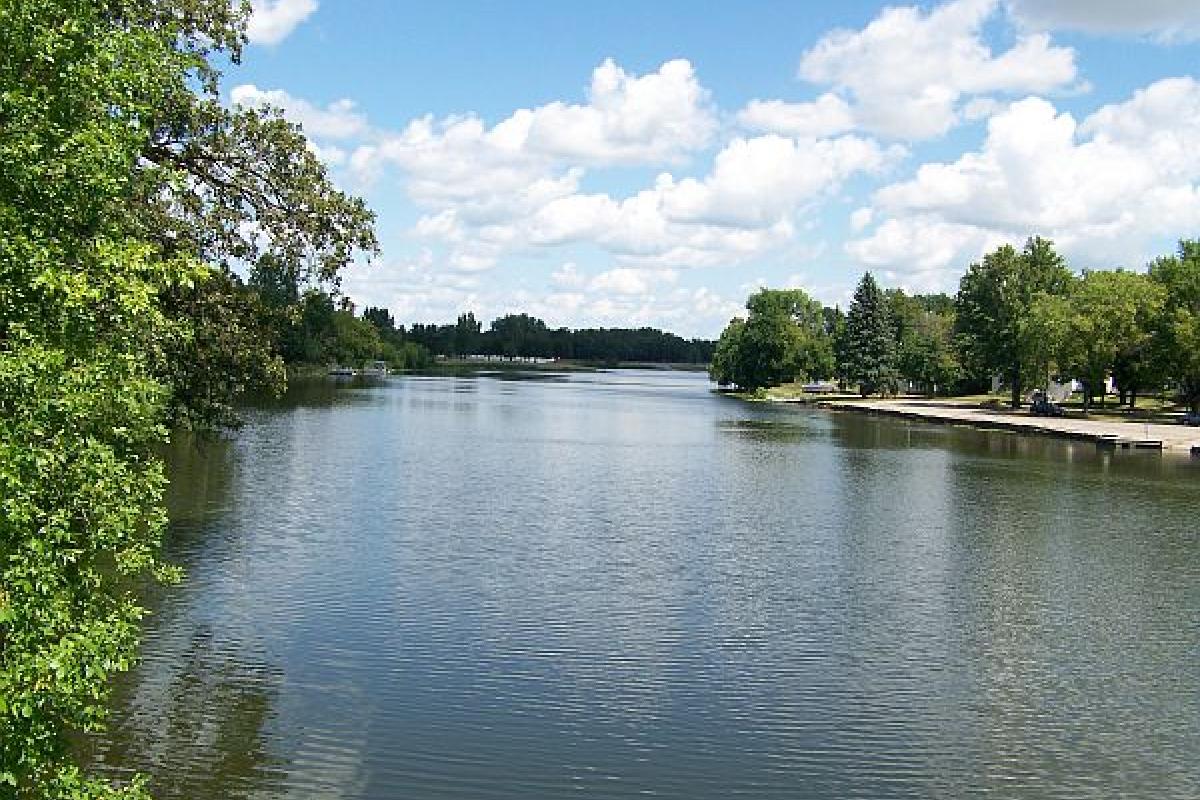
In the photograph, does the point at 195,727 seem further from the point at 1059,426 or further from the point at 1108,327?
the point at 1108,327

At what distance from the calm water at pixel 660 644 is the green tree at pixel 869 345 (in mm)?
86974

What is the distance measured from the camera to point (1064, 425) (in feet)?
261

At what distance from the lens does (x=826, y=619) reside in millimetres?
21938

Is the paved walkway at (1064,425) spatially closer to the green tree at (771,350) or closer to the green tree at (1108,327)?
the green tree at (1108,327)

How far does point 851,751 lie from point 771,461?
3947cm

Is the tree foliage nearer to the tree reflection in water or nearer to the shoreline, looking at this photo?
the shoreline

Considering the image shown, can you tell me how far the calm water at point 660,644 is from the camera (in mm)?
14281

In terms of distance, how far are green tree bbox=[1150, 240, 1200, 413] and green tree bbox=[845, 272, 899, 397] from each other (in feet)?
133

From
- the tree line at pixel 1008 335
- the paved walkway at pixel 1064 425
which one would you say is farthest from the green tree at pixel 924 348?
the paved walkway at pixel 1064 425

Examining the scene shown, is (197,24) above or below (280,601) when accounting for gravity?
above

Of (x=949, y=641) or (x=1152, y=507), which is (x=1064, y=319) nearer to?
(x=1152, y=507)

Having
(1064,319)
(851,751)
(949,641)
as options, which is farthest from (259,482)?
(1064,319)

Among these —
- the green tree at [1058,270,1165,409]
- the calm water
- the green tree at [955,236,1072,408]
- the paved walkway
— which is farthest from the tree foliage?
the calm water

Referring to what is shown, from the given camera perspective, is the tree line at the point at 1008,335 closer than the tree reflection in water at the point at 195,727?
No
